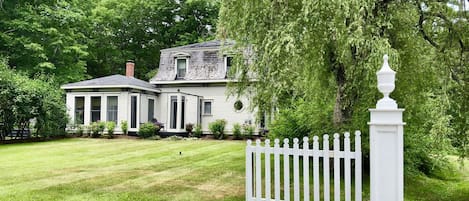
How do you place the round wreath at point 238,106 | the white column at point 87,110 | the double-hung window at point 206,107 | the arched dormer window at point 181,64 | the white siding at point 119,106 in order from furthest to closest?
the arched dormer window at point 181,64
the double-hung window at point 206,107
the white column at point 87,110
the round wreath at point 238,106
the white siding at point 119,106

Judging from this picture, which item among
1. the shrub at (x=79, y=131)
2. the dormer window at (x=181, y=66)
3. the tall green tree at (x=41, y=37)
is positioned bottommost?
the shrub at (x=79, y=131)

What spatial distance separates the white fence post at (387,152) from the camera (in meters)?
3.99

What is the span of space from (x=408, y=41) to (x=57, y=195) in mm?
6226

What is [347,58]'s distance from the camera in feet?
21.2

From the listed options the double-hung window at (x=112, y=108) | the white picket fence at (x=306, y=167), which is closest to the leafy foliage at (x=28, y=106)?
the double-hung window at (x=112, y=108)

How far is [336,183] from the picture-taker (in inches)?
179

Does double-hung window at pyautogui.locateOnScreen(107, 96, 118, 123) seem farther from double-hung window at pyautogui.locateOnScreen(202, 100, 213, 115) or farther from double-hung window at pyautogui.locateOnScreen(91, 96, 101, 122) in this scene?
double-hung window at pyautogui.locateOnScreen(202, 100, 213, 115)

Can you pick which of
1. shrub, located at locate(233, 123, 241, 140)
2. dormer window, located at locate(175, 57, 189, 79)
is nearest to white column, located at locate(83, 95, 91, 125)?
dormer window, located at locate(175, 57, 189, 79)

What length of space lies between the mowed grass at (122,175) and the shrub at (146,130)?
18.1 feet

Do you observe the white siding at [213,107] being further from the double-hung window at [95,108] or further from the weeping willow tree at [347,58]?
the weeping willow tree at [347,58]

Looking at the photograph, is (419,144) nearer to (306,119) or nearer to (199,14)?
(306,119)

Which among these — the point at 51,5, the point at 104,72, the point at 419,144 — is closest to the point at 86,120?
the point at 51,5

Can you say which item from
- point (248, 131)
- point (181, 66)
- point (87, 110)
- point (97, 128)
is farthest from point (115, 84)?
point (248, 131)

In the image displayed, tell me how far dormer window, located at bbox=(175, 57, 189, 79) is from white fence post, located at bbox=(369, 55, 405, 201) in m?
17.7
